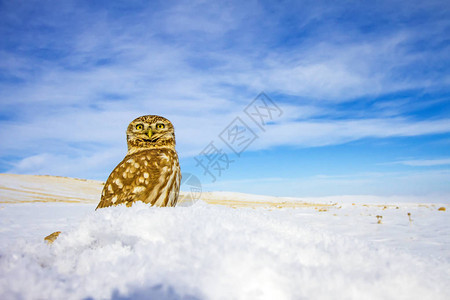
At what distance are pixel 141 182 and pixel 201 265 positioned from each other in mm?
3027

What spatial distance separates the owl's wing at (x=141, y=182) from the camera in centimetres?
375

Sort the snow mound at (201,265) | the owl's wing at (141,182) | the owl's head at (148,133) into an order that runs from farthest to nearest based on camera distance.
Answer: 1. the owl's head at (148,133)
2. the owl's wing at (141,182)
3. the snow mound at (201,265)

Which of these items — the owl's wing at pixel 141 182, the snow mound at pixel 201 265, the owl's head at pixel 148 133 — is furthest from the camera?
the owl's head at pixel 148 133

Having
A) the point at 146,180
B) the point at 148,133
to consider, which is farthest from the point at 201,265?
the point at 148,133

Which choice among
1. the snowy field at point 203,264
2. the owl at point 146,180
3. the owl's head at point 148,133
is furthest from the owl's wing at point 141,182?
the snowy field at point 203,264

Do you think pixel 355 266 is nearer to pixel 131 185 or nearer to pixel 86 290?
pixel 86 290

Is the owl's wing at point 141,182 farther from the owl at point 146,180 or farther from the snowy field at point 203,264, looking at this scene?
the snowy field at point 203,264

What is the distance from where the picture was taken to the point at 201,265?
0.97m

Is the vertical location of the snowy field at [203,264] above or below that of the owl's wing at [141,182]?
below

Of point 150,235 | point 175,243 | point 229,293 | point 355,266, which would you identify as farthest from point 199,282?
point 355,266

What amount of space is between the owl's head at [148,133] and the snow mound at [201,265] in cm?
359

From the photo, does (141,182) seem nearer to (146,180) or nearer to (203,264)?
(146,180)

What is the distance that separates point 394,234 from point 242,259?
651 cm

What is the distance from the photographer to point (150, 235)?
1177 millimetres
